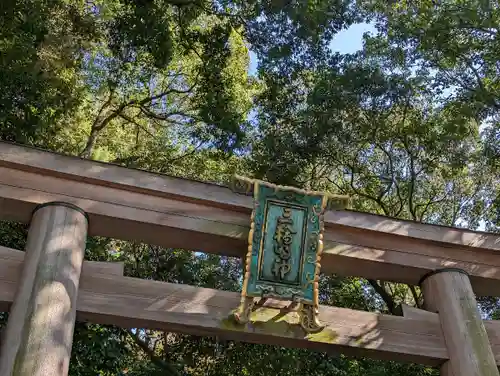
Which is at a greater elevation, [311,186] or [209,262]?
[311,186]

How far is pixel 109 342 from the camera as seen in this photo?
506 centimetres

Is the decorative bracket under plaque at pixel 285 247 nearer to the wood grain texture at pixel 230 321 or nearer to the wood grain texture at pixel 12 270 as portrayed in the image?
the wood grain texture at pixel 230 321

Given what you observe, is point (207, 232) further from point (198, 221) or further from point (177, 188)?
point (177, 188)

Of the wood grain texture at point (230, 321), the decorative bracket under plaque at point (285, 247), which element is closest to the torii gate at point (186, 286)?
the wood grain texture at point (230, 321)

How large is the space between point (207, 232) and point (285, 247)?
59 centimetres

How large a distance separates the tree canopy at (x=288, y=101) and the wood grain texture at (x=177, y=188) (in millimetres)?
2535

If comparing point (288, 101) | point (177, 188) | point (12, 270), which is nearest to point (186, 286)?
point (177, 188)

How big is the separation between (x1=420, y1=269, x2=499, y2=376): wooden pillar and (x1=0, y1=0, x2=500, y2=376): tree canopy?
96.5 inches

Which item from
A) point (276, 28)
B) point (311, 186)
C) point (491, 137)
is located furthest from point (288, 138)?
point (491, 137)

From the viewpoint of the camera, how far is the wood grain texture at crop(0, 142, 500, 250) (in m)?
3.82

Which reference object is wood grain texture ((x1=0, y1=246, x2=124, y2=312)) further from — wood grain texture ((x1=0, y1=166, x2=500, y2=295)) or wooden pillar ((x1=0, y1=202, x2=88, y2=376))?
wood grain texture ((x1=0, y1=166, x2=500, y2=295))

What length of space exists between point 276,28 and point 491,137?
349 centimetres

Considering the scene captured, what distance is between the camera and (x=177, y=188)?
4.03 metres

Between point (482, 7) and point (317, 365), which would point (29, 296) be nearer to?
point (317, 365)
